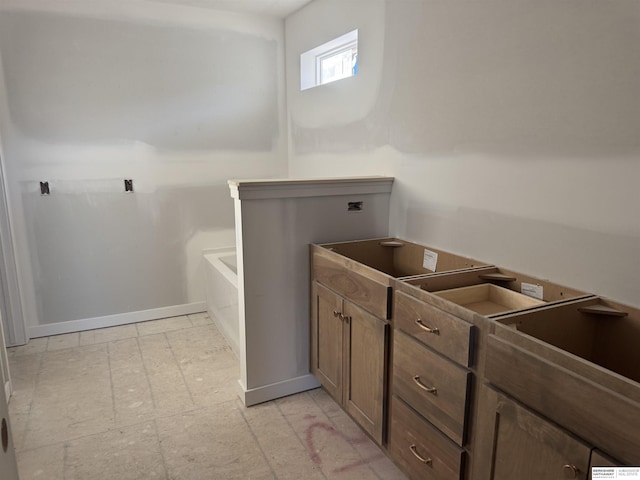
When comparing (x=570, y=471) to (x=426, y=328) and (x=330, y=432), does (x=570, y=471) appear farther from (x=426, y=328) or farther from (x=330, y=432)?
(x=330, y=432)

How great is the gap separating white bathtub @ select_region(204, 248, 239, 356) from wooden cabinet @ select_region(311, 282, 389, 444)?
2.38 ft

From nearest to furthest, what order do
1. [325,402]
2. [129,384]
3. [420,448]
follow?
1. [420,448]
2. [325,402]
3. [129,384]

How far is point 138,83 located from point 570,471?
Answer: 11.8 feet

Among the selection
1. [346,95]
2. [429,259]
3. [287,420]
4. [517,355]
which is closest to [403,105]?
[346,95]

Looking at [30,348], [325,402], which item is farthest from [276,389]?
[30,348]

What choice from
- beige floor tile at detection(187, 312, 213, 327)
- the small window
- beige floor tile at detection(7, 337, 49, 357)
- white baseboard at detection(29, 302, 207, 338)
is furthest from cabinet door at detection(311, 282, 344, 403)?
beige floor tile at detection(7, 337, 49, 357)

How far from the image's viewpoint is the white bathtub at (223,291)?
3061 millimetres

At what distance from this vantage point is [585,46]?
5.15 ft

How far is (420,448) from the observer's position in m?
1.74

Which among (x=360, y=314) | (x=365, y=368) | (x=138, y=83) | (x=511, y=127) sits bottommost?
(x=365, y=368)

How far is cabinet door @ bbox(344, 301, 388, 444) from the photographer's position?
1.97 m

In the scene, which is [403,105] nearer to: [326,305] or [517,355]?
[326,305]

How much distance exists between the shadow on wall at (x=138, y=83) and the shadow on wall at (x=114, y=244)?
1.45 feet

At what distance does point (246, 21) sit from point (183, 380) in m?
2.88
